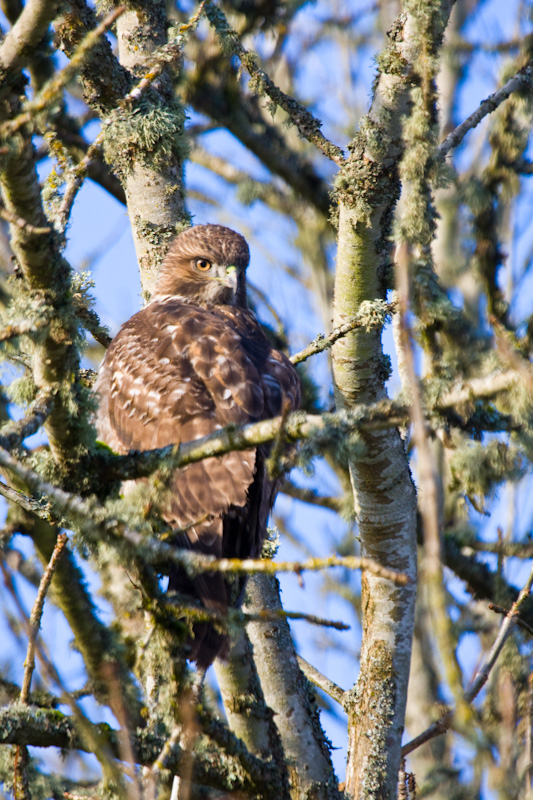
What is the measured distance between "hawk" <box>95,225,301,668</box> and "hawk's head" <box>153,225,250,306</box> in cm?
28

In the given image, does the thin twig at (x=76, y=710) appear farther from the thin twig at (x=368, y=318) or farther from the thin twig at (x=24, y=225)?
the thin twig at (x=368, y=318)

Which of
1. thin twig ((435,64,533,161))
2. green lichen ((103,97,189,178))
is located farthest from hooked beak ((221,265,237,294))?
thin twig ((435,64,533,161))

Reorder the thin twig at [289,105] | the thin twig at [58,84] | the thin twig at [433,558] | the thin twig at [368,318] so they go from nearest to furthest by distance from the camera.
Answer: the thin twig at [433,558] → the thin twig at [58,84] → the thin twig at [368,318] → the thin twig at [289,105]

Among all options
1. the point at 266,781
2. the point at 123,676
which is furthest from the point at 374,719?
the point at 123,676

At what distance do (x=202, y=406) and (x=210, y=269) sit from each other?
2.13 meters

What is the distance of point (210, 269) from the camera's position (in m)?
5.76

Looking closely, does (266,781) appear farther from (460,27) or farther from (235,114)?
(460,27)

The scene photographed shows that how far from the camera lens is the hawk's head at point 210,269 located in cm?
560

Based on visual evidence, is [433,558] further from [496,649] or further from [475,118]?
[475,118]

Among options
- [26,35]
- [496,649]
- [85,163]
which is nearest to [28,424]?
[26,35]

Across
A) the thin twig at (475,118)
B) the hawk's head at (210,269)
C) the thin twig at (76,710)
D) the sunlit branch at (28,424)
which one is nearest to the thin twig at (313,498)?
the hawk's head at (210,269)

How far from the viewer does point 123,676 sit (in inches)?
107

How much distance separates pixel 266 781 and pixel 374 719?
780mm

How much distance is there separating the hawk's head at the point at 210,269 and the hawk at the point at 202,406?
0.90 ft
